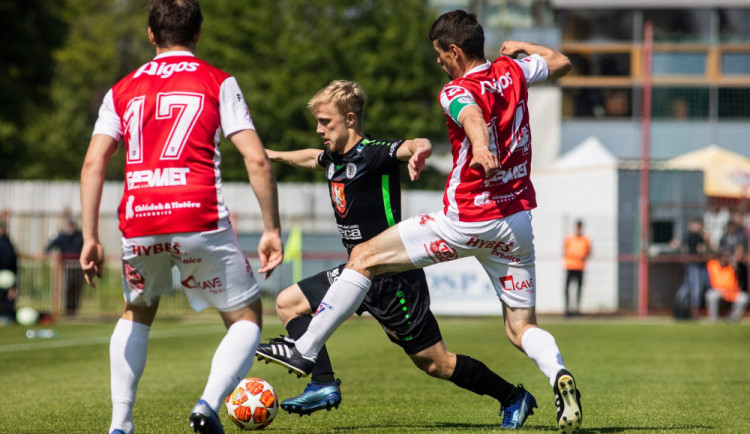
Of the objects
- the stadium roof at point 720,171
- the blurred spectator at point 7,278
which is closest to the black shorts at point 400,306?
the blurred spectator at point 7,278

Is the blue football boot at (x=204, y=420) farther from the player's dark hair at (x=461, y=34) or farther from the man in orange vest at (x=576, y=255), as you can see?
the man in orange vest at (x=576, y=255)

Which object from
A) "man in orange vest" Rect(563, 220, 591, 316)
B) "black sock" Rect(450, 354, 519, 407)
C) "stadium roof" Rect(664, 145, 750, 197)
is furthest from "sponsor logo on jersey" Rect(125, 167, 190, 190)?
"stadium roof" Rect(664, 145, 750, 197)

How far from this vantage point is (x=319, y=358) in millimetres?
5973

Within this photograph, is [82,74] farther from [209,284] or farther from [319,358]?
[209,284]

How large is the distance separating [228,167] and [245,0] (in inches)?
261

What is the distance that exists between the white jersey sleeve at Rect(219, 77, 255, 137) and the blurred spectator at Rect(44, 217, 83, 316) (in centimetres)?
1699

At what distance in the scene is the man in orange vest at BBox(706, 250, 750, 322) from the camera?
20734 millimetres

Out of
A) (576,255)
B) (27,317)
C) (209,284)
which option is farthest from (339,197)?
(576,255)

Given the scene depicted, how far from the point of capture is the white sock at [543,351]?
17.1 ft

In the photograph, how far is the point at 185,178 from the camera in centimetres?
444

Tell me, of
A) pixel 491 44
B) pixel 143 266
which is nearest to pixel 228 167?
pixel 491 44

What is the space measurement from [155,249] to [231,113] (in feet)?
2.27

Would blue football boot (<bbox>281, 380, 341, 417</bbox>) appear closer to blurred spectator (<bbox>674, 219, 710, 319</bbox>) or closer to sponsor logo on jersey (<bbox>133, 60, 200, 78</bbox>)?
sponsor logo on jersey (<bbox>133, 60, 200, 78</bbox>)

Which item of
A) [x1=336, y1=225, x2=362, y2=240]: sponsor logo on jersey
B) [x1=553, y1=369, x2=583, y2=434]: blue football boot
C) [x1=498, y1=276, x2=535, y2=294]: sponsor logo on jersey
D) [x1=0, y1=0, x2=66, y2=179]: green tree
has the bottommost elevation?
[x1=553, y1=369, x2=583, y2=434]: blue football boot
